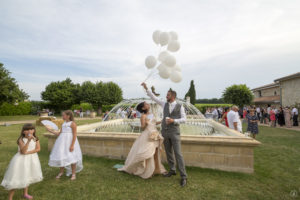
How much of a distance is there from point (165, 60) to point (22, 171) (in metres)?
4.16

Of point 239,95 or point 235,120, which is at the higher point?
point 239,95

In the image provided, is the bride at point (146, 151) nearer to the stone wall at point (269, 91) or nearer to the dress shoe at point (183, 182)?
the dress shoe at point (183, 182)

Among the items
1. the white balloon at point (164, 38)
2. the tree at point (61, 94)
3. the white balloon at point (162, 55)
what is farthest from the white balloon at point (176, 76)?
the tree at point (61, 94)

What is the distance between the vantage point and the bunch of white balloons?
5.01 metres

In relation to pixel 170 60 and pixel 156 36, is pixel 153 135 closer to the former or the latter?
pixel 170 60

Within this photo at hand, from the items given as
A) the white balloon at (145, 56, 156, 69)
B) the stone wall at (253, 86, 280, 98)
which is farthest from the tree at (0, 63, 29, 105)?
the stone wall at (253, 86, 280, 98)

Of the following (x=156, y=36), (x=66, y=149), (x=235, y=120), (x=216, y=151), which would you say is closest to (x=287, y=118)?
(x=235, y=120)

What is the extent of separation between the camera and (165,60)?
4.89m

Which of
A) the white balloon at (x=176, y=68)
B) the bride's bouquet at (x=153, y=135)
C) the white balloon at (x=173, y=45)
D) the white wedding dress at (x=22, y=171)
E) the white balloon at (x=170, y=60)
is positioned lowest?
the white wedding dress at (x=22, y=171)

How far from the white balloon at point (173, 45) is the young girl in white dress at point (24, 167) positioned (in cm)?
420

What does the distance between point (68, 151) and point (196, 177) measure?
2935 mm

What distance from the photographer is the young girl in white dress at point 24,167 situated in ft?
8.57

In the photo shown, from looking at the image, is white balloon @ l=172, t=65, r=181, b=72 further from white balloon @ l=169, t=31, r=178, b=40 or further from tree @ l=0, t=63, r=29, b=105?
tree @ l=0, t=63, r=29, b=105

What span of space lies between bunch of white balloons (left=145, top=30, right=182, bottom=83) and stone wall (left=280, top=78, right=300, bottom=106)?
21.2 metres
